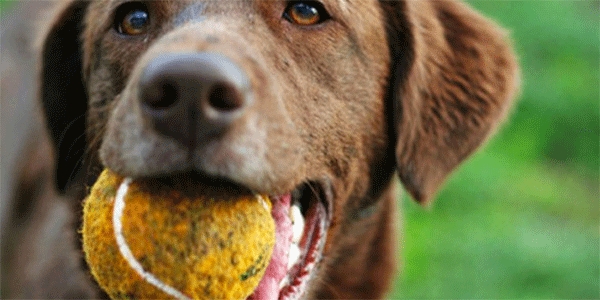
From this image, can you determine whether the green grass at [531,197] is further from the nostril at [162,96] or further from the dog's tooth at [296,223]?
the nostril at [162,96]

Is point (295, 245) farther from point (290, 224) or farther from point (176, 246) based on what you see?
point (176, 246)

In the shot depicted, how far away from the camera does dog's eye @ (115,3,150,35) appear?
132 inches

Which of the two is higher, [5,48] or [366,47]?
[366,47]

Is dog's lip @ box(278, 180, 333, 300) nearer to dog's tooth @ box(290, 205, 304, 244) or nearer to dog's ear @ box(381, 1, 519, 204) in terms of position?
dog's tooth @ box(290, 205, 304, 244)

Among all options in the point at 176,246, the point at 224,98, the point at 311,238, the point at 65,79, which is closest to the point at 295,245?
the point at 311,238

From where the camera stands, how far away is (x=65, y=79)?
3980 millimetres

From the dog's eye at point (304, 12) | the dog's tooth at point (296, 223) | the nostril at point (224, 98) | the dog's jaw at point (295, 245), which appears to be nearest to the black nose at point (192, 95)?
the nostril at point (224, 98)

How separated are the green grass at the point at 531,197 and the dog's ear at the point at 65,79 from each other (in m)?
1.98

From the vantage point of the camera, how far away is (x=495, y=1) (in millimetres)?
8070

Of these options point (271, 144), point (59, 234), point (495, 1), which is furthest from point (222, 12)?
point (495, 1)

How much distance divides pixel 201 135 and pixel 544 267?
3.50m

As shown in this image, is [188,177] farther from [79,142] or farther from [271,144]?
[79,142]

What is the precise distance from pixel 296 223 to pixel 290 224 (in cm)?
6

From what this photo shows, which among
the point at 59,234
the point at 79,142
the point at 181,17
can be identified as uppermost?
the point at 181,17
